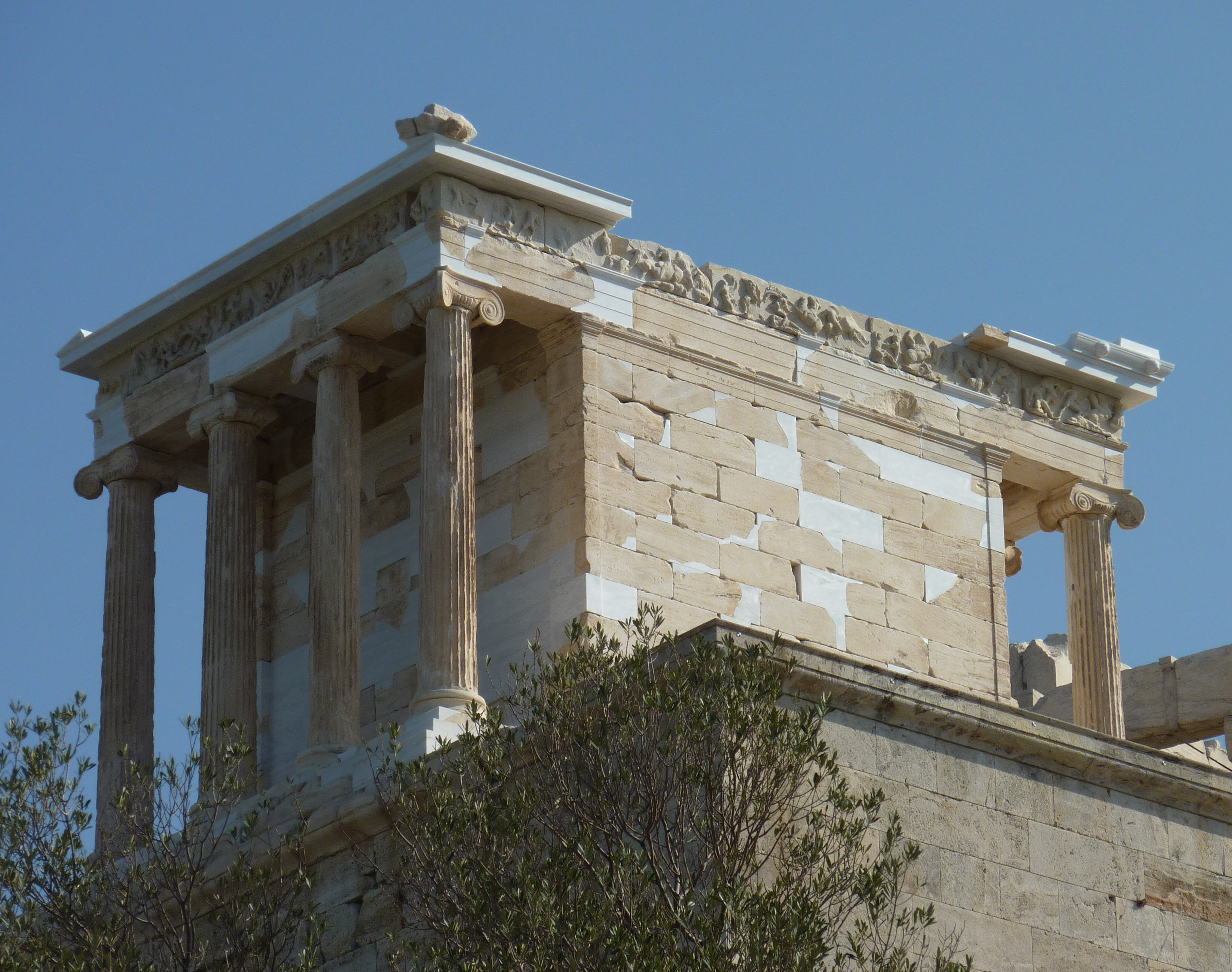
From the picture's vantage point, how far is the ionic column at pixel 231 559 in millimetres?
22031

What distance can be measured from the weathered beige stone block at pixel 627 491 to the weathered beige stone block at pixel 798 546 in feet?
2.88

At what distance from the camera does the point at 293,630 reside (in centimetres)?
2334

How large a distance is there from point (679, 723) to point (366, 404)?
802 cm

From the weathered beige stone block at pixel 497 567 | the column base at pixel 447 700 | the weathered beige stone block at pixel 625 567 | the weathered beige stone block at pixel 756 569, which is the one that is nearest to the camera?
the column base at pixel 447 700

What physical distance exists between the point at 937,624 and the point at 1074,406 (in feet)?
9.03

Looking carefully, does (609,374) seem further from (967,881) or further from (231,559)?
(967,881)

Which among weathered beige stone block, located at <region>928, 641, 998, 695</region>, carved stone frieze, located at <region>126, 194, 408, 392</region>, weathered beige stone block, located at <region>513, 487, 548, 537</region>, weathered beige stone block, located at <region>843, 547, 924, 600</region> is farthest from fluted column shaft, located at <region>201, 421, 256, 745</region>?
weathered beige stone block, located at <region>928, 641, 998, 695</region>

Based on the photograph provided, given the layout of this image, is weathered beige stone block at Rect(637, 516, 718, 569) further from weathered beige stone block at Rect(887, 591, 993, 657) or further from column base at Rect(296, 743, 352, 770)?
column base at Rect(296, 743, 352, 770)

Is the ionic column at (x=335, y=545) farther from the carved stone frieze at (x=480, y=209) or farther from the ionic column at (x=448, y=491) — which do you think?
the carved stone frieze at (x=480, y=209)

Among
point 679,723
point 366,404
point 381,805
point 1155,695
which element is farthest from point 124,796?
point 1155,695

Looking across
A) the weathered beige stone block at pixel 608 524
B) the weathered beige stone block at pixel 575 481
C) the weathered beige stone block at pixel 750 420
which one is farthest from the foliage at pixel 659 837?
the weathered beige stone block at pixel 750 420

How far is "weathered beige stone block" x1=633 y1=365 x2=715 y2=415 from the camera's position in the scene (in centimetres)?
2189

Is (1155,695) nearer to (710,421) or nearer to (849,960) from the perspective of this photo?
(710,421)

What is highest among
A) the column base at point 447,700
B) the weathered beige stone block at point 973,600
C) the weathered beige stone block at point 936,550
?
the weathered beige stone block at point 936,550
